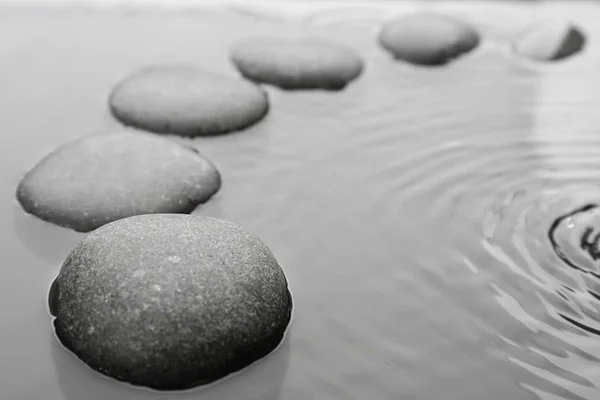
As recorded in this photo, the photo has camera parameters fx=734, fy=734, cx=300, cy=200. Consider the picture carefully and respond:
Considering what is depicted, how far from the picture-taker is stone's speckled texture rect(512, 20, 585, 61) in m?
4.23

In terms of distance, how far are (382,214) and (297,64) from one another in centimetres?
133

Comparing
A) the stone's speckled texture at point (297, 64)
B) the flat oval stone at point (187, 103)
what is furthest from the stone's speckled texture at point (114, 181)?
the stone's speckled texture at point (297, 64)

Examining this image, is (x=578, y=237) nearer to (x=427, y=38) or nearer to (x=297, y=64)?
(x=297, y=64)

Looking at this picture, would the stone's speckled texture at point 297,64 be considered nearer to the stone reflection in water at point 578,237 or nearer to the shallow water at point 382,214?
the shallow water at point 382,214

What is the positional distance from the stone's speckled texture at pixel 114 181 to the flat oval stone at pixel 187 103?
1.07 feet

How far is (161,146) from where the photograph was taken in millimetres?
2836

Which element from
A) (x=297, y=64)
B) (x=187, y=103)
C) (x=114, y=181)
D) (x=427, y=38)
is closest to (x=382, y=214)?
(x=114, y=181)

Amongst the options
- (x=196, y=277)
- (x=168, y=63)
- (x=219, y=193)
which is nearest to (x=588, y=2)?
(x=168, y=63)

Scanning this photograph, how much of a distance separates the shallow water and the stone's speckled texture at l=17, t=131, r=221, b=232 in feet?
0.21

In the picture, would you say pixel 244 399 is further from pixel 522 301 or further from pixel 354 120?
pixel 354 120

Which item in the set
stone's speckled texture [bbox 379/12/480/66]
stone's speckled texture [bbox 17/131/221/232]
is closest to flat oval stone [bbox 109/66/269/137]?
stone's speckled texture [bbox 17/131/221/232]

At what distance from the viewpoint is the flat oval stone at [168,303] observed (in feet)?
6.21

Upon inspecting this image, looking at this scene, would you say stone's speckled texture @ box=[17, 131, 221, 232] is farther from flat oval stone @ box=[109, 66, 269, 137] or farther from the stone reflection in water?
the stone reflection in water

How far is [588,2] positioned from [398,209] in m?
3.38
